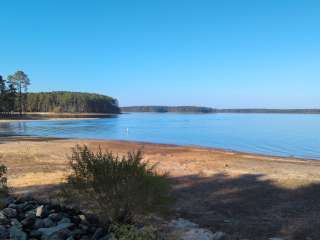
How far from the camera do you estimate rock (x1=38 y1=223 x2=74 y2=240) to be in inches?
219

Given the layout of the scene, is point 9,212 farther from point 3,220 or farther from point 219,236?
point 219,236

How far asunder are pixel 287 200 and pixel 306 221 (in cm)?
171

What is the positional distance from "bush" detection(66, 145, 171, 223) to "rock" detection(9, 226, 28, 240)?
1349 millimetres

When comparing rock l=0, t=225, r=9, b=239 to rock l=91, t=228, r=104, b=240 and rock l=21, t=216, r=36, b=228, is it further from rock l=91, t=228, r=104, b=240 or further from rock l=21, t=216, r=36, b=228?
rock l=91, t=228, r=104, b=240

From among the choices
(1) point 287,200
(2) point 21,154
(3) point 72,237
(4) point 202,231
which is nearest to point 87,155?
(3) point 72,237

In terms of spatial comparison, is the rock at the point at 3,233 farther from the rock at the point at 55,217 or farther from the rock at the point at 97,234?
the rock at the point at 97,234

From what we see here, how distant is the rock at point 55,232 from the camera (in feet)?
18.2

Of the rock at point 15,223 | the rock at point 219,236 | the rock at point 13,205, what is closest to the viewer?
the rock at point 15,223

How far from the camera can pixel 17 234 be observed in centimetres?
543

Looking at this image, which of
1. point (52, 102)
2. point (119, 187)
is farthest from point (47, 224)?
point (52, 102)

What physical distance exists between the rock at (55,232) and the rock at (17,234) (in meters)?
0.27

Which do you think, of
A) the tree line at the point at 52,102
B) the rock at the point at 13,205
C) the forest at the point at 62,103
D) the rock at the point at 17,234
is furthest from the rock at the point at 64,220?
the forest at the point at 62,103

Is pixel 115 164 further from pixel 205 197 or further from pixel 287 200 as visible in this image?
pixel 287 200

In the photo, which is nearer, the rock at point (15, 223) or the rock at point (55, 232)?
the rock at point (55, 232)
